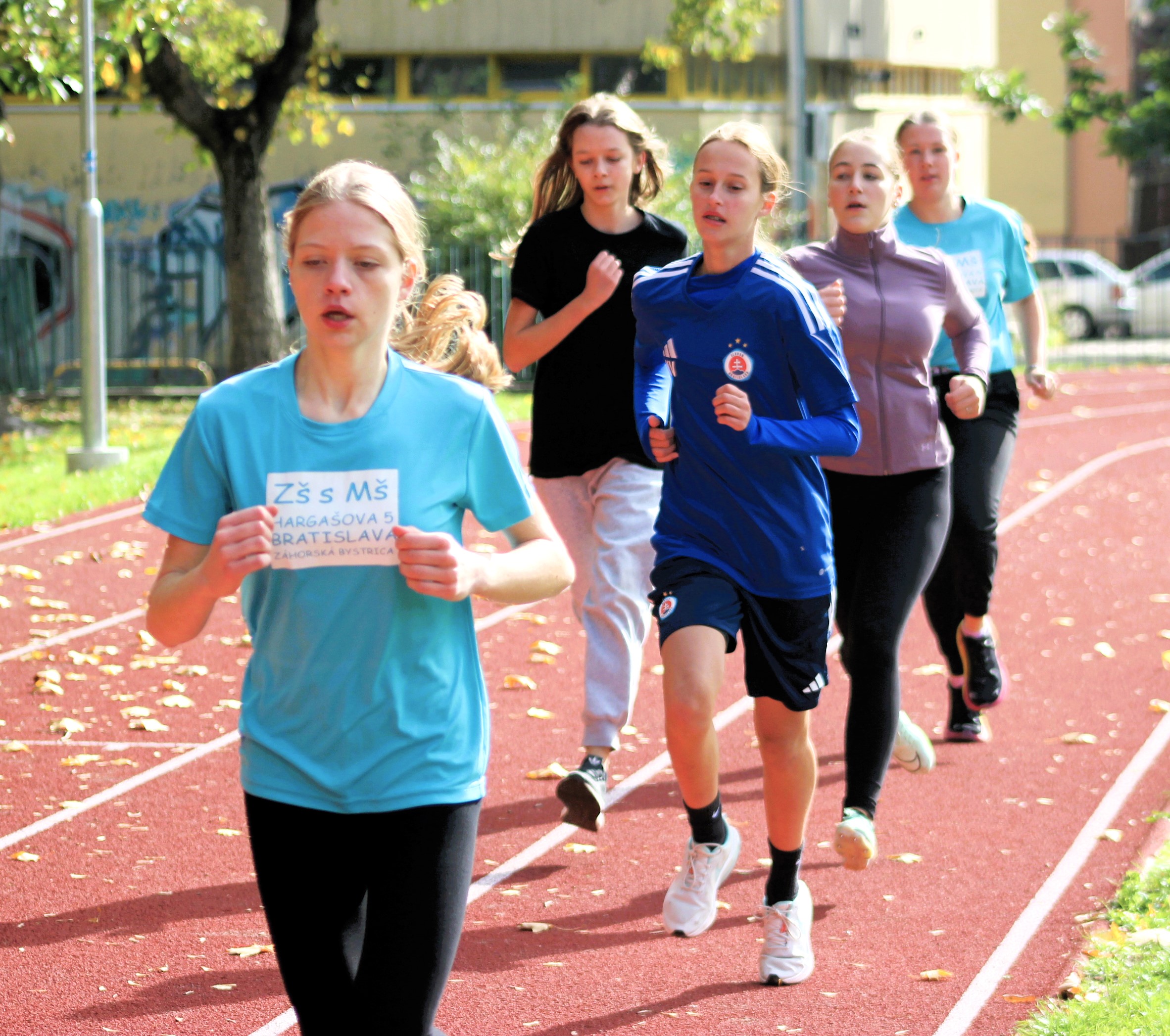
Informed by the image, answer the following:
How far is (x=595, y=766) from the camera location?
5.87 meters

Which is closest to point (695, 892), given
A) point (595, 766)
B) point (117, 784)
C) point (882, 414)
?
point (595, 766)

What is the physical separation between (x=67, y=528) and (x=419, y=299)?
29.5 ft

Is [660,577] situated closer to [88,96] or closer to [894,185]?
[894,185]

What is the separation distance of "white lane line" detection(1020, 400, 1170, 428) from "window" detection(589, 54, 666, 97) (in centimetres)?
980

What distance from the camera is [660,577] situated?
15.4 feet

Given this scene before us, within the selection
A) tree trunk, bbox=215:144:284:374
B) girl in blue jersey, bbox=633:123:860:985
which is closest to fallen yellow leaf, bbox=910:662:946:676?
girl in blue jersey, bbox=633:123:860:985

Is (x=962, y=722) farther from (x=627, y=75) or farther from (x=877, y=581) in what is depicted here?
(x=627, y=75)

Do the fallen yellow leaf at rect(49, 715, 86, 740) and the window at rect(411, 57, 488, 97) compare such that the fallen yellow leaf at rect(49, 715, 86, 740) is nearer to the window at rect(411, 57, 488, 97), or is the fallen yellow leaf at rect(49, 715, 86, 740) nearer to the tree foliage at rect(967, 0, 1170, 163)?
the window at rect(411, 57, 488, 97)

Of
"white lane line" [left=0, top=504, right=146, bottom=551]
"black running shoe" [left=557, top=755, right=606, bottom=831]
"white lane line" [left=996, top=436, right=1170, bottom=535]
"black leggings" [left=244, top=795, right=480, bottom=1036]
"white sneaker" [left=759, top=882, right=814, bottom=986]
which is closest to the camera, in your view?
"black leggings" [left=244, top=795, right=480, bottom=1036]

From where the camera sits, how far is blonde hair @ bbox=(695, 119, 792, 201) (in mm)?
4711

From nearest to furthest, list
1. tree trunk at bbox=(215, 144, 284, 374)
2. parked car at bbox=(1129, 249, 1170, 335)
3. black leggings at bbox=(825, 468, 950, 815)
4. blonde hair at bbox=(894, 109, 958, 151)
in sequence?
black leggings at bbox=(825, 468, 950, 815) < blonde hair at bbox=(894, 109, 958, 151) < tree trunk at bbox=(215, 144, 284, 374) < parked car at bbox=(1129, 249, 1170, 335)

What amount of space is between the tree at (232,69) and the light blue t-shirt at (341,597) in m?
10.6

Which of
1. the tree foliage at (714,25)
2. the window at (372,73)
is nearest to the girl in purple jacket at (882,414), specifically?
the tree foliage at (714,25)

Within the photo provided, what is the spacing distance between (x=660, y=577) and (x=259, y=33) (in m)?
20.5
